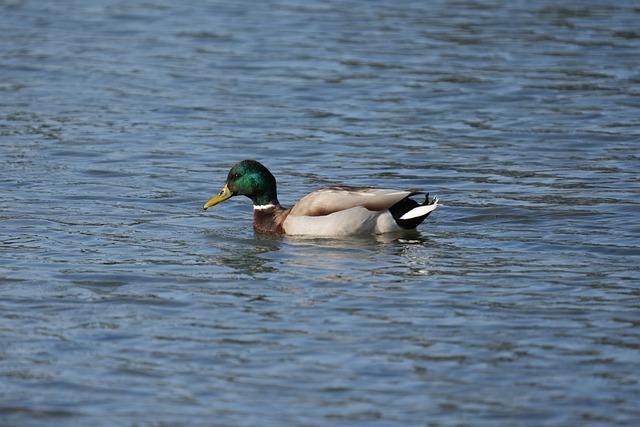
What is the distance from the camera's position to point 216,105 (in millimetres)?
18656

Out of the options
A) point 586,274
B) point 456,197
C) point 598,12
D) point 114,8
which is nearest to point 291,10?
point 114,8

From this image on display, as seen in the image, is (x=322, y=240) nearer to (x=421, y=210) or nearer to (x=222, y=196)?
(x=421, y=210)

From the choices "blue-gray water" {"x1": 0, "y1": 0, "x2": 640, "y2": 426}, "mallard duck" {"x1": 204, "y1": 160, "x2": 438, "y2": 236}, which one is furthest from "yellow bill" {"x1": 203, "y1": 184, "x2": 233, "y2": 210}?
"mallard duck" {"x1": 204, "y1": 160, "x2": 438, "y2": 236}

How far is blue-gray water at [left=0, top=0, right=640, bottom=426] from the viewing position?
8086 mm

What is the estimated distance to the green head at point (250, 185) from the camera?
42.1 feet

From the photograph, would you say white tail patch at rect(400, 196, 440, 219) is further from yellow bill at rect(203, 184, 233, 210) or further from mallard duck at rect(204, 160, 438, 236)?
yellow bill at rect(203, 184, 233, 210)

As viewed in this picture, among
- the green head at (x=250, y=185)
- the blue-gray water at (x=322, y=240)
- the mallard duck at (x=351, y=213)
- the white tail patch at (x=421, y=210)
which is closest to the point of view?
the blue-gray water at (x=322, y=240)

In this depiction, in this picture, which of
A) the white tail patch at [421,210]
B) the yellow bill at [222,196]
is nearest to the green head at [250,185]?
the yellow bill at [222,196]

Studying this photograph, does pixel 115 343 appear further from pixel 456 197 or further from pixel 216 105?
pixel 216 105

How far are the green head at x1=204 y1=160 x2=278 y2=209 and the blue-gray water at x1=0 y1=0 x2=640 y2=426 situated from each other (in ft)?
0.96

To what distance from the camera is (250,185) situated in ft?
42.3

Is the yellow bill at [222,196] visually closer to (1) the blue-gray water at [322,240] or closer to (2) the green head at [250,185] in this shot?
(2) the green head at [250,185]

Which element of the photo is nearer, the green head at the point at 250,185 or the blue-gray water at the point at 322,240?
the blue-gray water at the point at 322,240

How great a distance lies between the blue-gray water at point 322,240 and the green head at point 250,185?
29 cm
